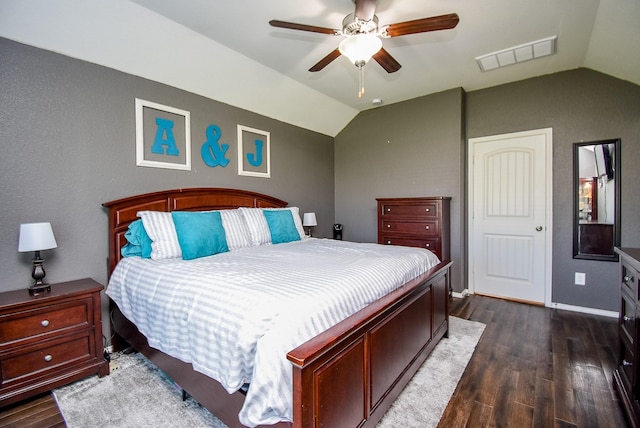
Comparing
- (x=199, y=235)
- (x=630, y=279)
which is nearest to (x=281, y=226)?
(x=199, y=235)

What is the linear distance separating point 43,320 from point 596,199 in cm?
514

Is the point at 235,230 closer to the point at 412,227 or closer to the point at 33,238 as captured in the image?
the point at 33,238

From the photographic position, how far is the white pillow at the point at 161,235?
2.29m

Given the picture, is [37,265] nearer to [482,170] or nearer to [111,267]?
[111,267]

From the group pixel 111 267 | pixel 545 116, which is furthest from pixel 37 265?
pixel 545 116

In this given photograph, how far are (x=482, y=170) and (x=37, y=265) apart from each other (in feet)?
15.4

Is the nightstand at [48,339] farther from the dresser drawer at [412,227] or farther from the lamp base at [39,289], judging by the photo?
the dresser drawer at [412,227]

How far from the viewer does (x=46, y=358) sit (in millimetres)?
1877

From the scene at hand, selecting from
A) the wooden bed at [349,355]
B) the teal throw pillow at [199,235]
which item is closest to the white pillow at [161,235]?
the teal throw pillow at [199,235]

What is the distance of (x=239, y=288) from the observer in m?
1.43

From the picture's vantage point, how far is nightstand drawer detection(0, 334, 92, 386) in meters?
1.75

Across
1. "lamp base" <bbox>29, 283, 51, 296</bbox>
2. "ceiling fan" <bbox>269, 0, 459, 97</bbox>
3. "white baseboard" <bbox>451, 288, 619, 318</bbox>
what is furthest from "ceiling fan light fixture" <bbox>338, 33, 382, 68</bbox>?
"white baseboard" <bbox>451, 288, 619, 318</bbox>

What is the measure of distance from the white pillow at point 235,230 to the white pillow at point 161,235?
493mm

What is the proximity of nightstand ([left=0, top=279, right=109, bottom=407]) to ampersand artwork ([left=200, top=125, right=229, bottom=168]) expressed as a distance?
1647 mm
